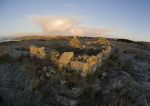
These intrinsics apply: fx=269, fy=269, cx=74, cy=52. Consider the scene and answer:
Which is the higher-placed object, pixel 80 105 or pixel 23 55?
pixel 23 55

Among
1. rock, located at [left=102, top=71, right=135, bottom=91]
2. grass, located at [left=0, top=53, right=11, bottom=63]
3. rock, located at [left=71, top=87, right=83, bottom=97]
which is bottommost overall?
rock, located at [left=71, top=87, right=83, bottom=97]

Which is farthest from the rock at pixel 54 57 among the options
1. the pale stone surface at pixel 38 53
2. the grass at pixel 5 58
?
the grass at pixel 5 58

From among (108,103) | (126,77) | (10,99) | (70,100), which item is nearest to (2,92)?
(10,99)

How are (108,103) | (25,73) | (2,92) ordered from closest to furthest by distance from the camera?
1. (108,103)
2. (2,92)
3. (25,73)

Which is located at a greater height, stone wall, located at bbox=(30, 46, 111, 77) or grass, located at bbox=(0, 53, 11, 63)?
stone wall, located at bbox=(30, 46, 111, 77)

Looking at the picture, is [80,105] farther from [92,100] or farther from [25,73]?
[25,73]

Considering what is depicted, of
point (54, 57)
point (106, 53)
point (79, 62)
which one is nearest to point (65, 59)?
point (79, 62)

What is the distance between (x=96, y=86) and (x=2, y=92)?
591 cm

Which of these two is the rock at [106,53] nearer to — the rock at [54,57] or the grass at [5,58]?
the rock at [54,57]

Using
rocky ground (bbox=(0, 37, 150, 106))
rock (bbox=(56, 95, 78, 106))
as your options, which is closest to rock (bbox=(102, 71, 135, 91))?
rocky ground (bbox=(0, 37, 150, 106))

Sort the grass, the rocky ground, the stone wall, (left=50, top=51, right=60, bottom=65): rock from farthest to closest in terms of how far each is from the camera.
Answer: the grass < (left=50, top=51, right=60, bottom=65): rock < the stone wall < the rocky ground

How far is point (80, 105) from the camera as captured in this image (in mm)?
14914

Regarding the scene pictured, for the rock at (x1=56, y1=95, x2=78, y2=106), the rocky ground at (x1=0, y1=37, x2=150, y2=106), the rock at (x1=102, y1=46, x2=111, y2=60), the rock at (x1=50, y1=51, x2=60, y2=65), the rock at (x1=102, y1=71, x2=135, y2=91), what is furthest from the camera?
the rock at (x1=102, y1=46, x2=111, y2=60)

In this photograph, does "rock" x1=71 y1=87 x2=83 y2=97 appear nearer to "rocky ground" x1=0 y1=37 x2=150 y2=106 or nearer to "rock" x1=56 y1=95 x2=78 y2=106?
"rocky ground" x1=0 y1=37 x2=150 y2=106
